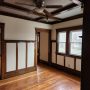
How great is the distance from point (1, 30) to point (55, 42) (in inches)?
110

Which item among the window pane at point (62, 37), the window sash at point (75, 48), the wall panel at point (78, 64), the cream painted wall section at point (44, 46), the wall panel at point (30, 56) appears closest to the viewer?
the wall panel at point (78, 64)

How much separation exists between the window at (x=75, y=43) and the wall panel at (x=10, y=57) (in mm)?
2531

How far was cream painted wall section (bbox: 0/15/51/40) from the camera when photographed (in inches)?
161

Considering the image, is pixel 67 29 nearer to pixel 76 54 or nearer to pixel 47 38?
pixel 76 54

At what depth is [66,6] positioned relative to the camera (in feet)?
10.9

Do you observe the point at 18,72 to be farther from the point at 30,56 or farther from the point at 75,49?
the point at 75,49

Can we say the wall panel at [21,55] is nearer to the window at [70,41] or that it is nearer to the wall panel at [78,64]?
the window at [70,41]

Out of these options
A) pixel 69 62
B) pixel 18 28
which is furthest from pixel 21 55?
pixel 69 62

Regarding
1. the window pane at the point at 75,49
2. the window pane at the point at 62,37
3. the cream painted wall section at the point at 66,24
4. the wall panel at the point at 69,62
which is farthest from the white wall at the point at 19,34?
the window pane at the point at 75,49

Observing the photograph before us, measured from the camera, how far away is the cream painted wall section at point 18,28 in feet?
13.4

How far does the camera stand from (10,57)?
4184 millimetres

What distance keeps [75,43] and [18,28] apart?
2567mm

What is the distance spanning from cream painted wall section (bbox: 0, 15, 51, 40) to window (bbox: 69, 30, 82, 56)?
1.77 m

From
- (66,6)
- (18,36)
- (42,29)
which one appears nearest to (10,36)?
(18,36)
